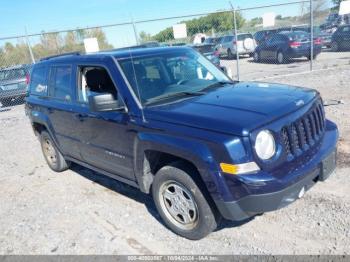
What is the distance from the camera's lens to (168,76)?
4234 mm

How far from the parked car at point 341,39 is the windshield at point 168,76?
1819 cm

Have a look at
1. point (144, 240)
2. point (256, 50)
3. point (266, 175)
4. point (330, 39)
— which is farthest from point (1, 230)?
point (330, 39)

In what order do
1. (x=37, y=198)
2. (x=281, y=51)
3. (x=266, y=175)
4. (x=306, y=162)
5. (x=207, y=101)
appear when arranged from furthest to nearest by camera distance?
(x=281, y=51) → (x=37, y=198) → (x=207, y=101) → (x=306, y=162) → (x=266, y=175)

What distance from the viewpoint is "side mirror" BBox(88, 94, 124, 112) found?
3.79 m

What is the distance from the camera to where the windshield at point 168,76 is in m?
3.96

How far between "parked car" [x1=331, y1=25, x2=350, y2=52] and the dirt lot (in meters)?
16.1

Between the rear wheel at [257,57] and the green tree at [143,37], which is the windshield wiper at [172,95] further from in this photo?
the rear wheel at [257,57]

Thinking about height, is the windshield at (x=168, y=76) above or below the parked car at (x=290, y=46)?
above

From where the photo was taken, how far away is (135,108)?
3809 millimetres

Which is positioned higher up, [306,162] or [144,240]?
[306,162]

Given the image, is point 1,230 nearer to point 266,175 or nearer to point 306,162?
point 266,175

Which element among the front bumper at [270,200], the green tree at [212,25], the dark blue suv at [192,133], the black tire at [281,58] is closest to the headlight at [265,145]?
the dark blue suv at [192,133]

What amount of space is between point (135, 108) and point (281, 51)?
1659cm

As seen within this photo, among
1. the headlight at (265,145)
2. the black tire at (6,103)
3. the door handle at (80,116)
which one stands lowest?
the black tire at (6,103)
